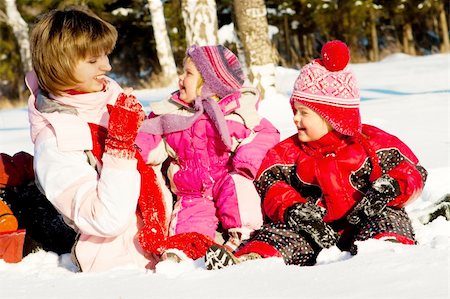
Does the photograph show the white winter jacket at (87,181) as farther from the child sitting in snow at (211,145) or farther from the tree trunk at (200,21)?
the tree trunk at (200,21)

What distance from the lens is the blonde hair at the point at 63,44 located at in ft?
9.87

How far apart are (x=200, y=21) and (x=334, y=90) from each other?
568cm

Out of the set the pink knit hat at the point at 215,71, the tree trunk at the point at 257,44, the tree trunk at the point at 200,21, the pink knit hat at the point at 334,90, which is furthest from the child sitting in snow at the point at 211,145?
the tree trunk at the point at 200,21

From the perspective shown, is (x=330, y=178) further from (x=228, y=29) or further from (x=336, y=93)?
(x=228, y=29)

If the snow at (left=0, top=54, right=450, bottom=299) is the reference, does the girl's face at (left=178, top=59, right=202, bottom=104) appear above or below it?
above

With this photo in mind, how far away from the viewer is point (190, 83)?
3.46 m

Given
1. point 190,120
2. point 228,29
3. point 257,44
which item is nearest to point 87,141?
point 190,120

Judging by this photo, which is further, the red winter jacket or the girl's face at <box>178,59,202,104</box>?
the girl's face at <box>178,59,202,104</box>

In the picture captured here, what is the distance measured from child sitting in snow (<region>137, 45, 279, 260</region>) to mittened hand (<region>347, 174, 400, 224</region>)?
51 cm

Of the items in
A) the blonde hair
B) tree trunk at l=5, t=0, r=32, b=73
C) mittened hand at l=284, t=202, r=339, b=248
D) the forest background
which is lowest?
the forest background

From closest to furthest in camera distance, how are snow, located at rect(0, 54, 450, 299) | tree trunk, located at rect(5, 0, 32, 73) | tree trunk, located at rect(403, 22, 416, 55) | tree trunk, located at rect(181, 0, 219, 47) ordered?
snow, located at rect(0, 54, 450, 299) < tree trunk, located at rect(181, 0, 219, 47) < tree trunk, located at rect(5, 0, 32, 73) < tree trunk, located at rect(403, 22, 416, 55)

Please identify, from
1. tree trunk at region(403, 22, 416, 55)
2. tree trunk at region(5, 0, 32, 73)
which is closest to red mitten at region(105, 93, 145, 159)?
tree trunk at region(5, 0, 32, 73)

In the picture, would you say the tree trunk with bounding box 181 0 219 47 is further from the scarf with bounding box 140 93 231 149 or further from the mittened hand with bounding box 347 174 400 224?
the mittened hand with bounding box 347 174 400 224

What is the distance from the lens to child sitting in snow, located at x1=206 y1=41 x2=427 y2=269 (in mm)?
3043
